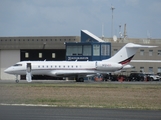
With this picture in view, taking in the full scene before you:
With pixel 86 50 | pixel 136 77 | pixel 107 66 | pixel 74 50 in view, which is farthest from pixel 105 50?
pixel 107 66

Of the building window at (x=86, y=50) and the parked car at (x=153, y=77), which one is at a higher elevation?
the building window at (x=86, y=50)

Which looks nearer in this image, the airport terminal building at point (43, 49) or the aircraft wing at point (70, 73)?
the aircraft wing at point (70, 73)

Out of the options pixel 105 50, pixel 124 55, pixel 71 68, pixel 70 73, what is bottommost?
pixel 70 73

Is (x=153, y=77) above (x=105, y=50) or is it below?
below

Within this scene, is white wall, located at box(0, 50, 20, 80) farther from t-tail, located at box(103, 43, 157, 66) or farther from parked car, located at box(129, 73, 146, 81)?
t-tail, located at box(103, 43, 157, 66)

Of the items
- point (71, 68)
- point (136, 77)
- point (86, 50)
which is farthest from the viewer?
point (86, 50)

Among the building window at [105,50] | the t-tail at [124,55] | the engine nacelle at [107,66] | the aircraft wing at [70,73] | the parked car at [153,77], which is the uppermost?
the building window at [105,50]

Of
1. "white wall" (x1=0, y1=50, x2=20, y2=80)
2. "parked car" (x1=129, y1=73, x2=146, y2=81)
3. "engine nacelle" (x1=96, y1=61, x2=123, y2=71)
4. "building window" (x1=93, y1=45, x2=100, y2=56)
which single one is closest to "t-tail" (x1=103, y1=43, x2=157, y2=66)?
"engine nacelle" (x1=96, y1=61, x2=123, y2=71)

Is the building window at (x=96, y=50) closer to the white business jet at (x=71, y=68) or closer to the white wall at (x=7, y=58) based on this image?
the white business jet at (x=71, y=68)

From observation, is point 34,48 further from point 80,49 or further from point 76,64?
point 76,64

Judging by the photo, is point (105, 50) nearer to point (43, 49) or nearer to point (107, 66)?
point (107, 66)

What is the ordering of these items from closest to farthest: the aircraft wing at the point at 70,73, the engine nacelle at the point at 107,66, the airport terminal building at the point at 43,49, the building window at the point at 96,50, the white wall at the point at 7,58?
the aircraft wing at the point at 70,73
the engine nacelle at the point at 107,66
the building window at the point at 96,50
the airport terminal building at the point at 43,49
the white wall at the point at 7,58

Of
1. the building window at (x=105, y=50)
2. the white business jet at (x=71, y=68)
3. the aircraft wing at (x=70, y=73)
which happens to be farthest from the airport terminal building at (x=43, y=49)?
the aircraft wing at (x=70, y=73)

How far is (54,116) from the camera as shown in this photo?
18312 millimetres
